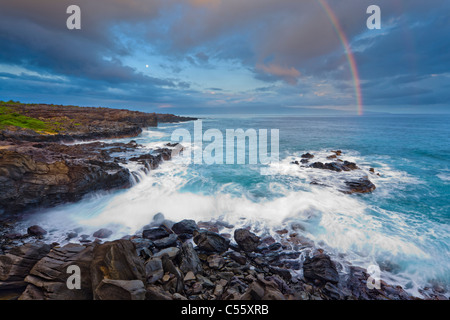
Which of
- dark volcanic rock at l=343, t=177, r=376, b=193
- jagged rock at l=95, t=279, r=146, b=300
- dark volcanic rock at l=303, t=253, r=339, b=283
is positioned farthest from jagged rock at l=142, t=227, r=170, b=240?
dark volcanic rock at l=343, t=177, r=376, b=193

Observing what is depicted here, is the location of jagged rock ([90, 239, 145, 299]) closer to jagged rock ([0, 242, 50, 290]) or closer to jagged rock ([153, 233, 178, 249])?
jagged rock ([0, 242, 50, 290])

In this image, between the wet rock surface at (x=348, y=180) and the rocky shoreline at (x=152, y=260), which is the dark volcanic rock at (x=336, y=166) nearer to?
the wet rock surface at (x=348, y=180)

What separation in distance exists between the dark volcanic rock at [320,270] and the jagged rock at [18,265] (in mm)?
8484

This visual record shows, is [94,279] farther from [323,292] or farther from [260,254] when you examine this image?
[323,292]

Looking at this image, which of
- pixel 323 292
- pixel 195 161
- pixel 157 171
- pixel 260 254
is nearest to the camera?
pixel 323 292

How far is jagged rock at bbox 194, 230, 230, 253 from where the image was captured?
7707mm

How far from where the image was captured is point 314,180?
17.0 meters

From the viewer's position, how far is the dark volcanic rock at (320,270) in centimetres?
644

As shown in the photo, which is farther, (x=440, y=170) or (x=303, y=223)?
(x=440, y=170)

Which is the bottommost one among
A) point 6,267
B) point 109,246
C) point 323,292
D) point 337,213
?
point 323,292

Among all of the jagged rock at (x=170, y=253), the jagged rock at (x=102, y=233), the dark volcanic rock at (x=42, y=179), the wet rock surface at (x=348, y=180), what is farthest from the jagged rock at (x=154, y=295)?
the wet rock surface at (x=348, y=180)

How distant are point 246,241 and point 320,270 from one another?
2.96 meters
